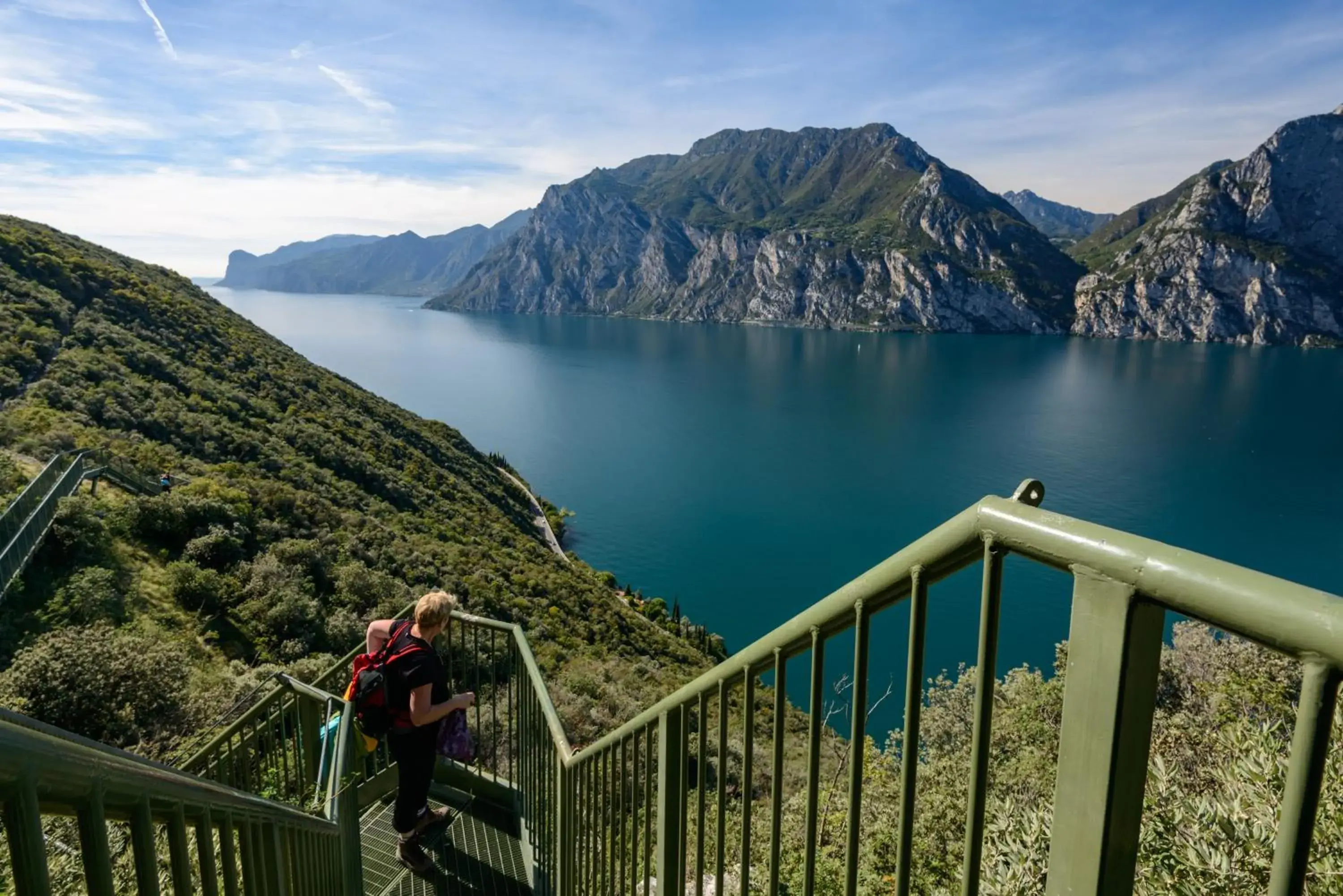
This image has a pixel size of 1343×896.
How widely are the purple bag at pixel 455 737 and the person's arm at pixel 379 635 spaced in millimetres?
583

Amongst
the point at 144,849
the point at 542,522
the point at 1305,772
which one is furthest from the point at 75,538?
the point at 542,522

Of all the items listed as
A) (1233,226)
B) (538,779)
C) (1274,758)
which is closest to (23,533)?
(538,779)

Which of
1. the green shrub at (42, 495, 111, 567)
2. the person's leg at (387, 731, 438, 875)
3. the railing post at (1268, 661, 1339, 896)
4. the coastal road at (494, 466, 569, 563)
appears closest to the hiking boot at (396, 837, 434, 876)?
the person's leg at (387, 731, 438, 875)

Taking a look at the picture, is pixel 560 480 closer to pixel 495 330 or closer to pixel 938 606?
pixel 938 606

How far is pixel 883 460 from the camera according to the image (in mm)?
56156

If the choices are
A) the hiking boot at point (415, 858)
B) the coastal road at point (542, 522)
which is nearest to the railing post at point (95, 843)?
the hiking boot at point (415, 858)

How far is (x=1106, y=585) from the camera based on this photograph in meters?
0.86

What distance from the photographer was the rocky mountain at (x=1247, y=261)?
484 feet

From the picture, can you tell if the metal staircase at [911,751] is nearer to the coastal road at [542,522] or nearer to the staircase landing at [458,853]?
the staircase landing at [458,853]

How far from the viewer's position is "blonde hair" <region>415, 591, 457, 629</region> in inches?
156

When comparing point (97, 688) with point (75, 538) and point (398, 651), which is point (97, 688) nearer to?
point (75, 538)

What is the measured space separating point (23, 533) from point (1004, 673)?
27832mm

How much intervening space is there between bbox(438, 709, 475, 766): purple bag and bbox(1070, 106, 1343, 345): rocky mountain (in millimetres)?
184073

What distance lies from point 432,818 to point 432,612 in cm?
145
